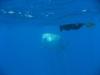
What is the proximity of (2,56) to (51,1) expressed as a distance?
1.13 meters

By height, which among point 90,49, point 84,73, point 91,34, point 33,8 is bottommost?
point 84,73

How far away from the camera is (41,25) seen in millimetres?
3021

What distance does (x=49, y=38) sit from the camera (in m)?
2.81

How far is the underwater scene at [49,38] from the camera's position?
2.70m

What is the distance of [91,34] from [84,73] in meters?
→ 0.65

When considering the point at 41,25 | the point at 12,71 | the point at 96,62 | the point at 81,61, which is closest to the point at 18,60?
the point at 12,71

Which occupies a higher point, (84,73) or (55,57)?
(55,57)

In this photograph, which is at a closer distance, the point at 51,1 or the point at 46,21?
the point at 51,1

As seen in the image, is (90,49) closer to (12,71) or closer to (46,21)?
(46,21)

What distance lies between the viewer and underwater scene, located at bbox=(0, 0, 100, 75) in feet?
8.84

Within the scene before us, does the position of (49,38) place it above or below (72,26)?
below

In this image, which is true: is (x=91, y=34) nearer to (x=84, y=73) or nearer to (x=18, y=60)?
(x=84, y=73)

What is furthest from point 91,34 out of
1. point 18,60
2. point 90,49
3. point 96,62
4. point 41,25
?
point 18,60

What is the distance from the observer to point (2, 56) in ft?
9.02
